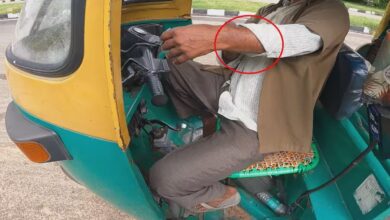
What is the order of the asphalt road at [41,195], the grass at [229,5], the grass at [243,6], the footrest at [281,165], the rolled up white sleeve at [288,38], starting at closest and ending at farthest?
the rolled up white sleeve at [288,38]
the footrest at [281,165]
the asphalt road at [41,195]
the grass at [243,6]
the grass at [229,5]

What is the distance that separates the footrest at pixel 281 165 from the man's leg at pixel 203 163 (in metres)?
0.08

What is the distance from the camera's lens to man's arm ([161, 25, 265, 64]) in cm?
126

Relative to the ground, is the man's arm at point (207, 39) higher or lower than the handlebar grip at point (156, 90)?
higher

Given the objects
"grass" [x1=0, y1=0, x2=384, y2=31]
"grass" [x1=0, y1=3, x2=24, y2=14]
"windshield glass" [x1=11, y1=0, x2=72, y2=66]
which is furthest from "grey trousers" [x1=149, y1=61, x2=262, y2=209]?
"grass" [x1=0, y1=3, x2=24, y2=14]

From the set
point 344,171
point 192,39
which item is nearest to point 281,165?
point 344,171

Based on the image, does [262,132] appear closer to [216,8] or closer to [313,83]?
[313,83]

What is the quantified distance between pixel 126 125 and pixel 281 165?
2.40 ft

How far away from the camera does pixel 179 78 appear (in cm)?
195

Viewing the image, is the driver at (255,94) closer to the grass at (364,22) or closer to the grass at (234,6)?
the grass at (234,6)

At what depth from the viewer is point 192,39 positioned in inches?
49.6

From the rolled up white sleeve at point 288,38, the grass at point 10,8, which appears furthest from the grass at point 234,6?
the rolled up white sleeve at point 288,38

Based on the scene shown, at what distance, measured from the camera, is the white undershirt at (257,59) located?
1.26m

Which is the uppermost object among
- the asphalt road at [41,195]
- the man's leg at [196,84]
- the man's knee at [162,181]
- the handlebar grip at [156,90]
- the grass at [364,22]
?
the handlebar grip at [156,90]

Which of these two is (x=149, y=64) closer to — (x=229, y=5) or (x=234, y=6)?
(x=234, y=6)
